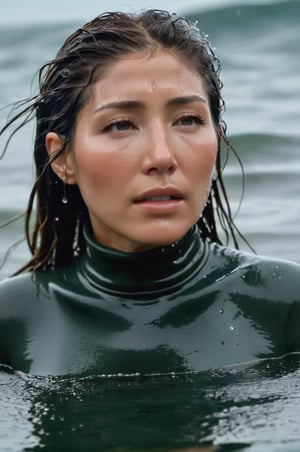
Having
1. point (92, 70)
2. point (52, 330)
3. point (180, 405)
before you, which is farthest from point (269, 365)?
point (92, 70)

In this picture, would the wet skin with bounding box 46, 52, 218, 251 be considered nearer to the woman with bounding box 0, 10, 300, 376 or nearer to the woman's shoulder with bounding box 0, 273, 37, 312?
the woman with bounding box 0, 10, 300, 376

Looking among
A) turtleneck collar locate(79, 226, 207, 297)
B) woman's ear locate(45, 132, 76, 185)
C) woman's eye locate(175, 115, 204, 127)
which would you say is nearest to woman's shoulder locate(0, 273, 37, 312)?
turtleneck collar locate(79, 226, 207, 297)

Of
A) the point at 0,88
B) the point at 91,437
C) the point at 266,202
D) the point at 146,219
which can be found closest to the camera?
the point at 91,437

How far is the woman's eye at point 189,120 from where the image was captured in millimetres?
3988

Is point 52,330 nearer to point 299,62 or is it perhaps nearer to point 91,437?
point 91,437

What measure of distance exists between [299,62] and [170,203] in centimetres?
662

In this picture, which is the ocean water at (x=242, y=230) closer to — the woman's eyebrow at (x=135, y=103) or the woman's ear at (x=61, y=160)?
the woman's ear at (x=61, y=160)

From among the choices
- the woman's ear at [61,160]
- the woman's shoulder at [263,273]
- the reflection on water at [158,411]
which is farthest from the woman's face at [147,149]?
the reflection on water at [158,411]

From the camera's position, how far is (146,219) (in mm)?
3904

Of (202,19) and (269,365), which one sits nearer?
(269,365)

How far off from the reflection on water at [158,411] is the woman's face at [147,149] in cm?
40

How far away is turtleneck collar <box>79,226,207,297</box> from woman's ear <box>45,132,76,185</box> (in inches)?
8.0

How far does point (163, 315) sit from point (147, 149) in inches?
19.0

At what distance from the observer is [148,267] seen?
409 centimetres
